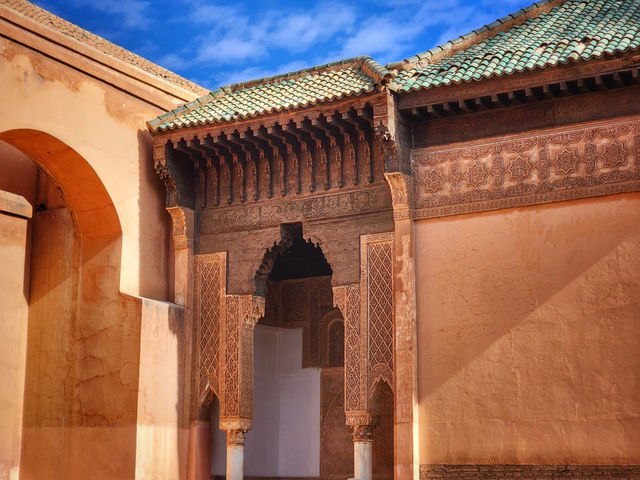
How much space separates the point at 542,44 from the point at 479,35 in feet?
3.81

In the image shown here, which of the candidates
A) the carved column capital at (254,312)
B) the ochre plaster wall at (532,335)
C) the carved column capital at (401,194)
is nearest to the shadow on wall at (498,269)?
the ochre plaster wall at (532,335)

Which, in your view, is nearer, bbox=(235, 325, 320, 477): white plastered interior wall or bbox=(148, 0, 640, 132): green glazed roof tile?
bbox=(148, 0, 640, 132): green glazed roof tile

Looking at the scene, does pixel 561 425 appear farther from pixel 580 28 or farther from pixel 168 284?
pixel 168 284

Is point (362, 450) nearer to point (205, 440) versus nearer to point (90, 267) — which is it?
point (205, 440)

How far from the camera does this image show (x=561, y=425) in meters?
9.04

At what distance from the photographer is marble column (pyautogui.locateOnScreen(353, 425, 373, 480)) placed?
10188 mm

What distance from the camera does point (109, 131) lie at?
36.0 feet

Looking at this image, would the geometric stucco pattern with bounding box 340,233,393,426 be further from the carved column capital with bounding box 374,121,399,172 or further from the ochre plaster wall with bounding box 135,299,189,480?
the ochre plaster wall with bounding box 135,299,189,480

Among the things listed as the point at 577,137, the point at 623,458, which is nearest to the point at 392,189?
the point at 577,137

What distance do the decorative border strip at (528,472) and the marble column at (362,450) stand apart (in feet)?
2.65

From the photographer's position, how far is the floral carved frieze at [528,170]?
9227mm

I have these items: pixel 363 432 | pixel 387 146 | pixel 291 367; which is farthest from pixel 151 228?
pixel 291 367

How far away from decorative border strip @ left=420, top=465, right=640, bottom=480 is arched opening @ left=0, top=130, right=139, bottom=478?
333cm

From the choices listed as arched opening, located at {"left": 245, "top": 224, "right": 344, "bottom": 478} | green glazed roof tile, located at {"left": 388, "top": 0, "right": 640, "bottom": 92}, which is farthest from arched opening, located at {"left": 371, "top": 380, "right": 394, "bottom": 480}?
green glazed roof tile, located at {"left": 388, "top": 0, "right": 640, "bottom": 92}
